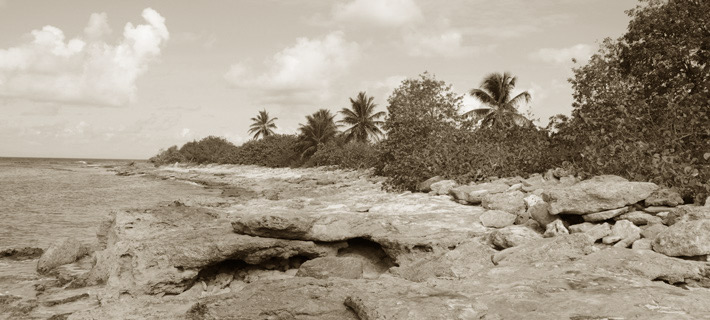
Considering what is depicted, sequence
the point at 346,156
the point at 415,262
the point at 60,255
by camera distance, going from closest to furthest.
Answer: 1. the point at 415,262
2. the point at 60,255
3. the point at 346,156

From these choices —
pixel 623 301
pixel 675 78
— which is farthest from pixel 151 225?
pixel 675 78

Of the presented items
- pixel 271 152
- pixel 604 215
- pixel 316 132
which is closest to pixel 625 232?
pixel 604 215

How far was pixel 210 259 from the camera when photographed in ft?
26.6

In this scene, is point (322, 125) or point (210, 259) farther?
point (322, 125)

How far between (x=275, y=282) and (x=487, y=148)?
12.4 m

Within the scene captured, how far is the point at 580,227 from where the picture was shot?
802 cm

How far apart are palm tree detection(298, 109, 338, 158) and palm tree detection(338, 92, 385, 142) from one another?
276 cm

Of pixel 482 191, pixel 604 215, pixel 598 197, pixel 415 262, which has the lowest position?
pixel 415 262

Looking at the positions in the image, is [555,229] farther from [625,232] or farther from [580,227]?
[625,232]

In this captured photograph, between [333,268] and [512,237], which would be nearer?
[333,268]

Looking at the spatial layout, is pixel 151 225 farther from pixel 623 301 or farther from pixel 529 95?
pixel 529 95

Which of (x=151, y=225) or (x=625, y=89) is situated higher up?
(x=625, y=89)

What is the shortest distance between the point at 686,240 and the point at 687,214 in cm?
130

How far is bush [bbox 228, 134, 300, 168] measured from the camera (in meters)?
53.9
